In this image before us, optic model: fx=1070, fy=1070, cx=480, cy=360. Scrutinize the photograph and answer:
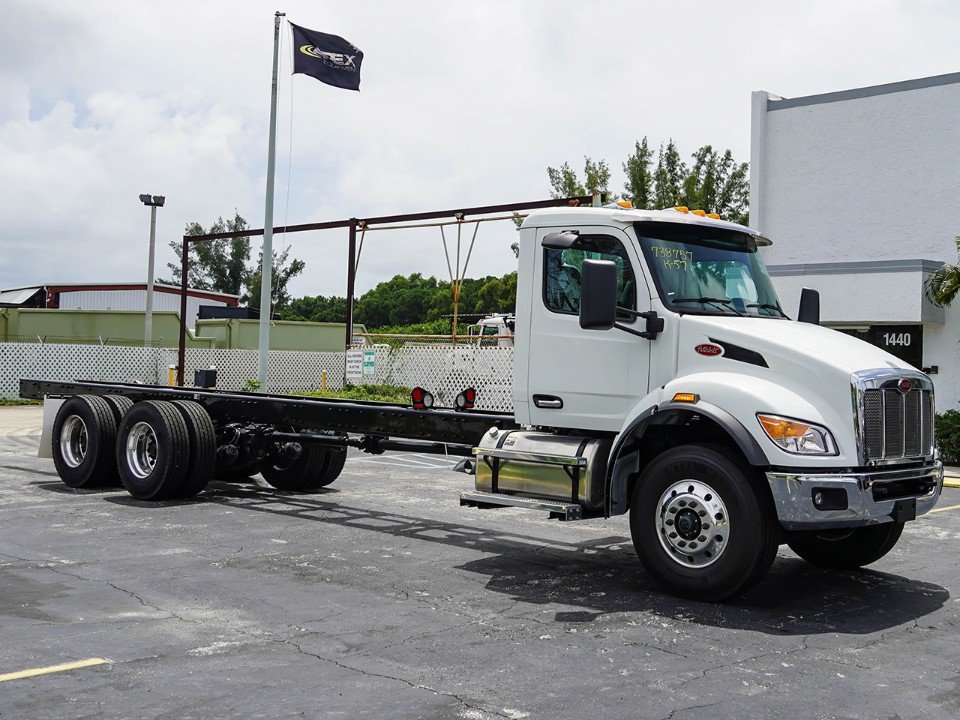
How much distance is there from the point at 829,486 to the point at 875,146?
17.2 metres

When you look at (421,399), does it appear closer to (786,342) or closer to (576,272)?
(576,272)

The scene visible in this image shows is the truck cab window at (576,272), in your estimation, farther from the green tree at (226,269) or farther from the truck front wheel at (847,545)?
the green tree at (226,269)

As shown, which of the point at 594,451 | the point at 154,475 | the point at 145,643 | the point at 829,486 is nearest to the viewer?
the point at 145,643

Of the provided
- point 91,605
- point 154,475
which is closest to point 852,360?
point 91,605

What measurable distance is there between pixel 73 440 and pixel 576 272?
7.46m

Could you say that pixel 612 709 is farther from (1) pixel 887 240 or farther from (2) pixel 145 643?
(1) pixel 887 240

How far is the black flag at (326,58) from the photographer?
85.6ft

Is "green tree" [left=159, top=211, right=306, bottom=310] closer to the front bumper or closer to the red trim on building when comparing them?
the red trim on building

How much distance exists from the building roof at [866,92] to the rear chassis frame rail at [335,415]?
15.4 metres

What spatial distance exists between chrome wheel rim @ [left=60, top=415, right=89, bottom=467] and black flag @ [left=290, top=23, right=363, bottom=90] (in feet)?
49.9

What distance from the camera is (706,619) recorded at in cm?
683

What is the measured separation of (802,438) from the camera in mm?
6938

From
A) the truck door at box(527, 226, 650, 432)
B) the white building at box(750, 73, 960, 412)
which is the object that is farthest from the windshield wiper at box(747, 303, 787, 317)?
the white building at box(750, 73, 960, 412)

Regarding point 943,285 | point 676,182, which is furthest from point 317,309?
point 943,285
